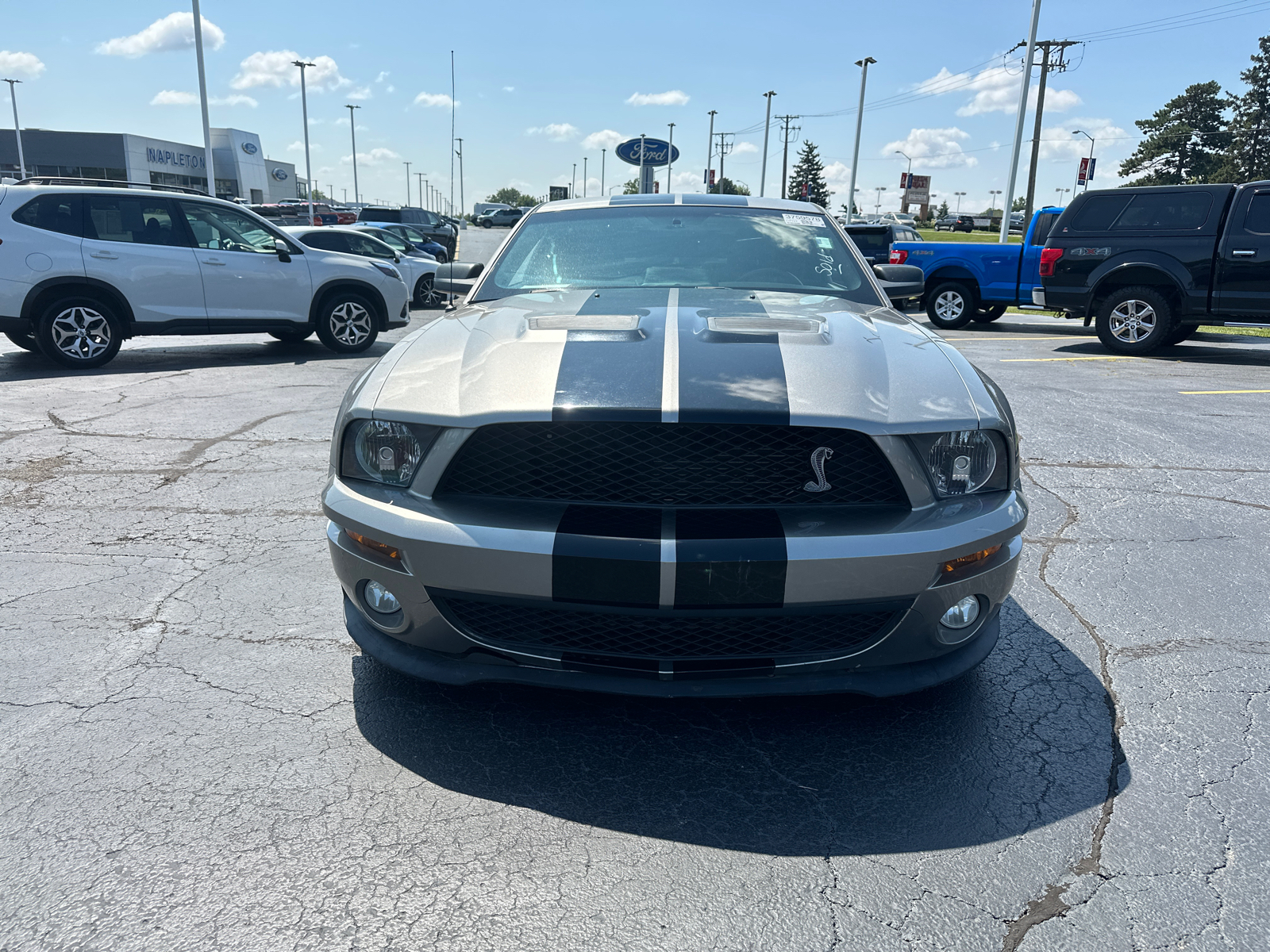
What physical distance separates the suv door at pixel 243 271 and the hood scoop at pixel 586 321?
7.66 meters

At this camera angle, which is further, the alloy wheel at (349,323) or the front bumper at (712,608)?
the alloy wheel at (349,323)

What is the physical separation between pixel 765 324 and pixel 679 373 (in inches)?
22.6

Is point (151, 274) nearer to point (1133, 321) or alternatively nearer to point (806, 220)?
point (806, 220)

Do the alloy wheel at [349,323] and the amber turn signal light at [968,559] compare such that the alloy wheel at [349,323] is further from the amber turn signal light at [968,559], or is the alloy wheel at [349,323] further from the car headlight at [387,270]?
the amber turn signal light at [968,559]

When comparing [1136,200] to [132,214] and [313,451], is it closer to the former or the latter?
[313,451]

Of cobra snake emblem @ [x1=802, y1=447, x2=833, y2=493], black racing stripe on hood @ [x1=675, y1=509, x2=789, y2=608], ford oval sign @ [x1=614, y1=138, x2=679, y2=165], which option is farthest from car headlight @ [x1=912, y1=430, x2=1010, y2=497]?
ford oval sign @ [x1=614, y1=138, x2=679, y2=165]

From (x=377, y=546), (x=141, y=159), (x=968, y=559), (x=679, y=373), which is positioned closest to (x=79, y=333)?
(x=377, y=546)

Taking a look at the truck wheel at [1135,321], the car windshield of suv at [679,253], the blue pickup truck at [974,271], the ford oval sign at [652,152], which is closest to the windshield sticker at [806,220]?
the car windshield of suv at [679,253]

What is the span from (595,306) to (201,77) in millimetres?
35918

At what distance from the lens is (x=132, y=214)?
361 inches

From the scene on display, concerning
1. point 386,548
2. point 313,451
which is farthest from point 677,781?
point 313,451

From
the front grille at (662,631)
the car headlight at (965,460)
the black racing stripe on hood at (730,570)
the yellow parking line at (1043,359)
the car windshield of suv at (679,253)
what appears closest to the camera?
the black racing stripe on hood at (730,570)

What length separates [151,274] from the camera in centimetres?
915

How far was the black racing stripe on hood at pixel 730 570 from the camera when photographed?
2.23 m
